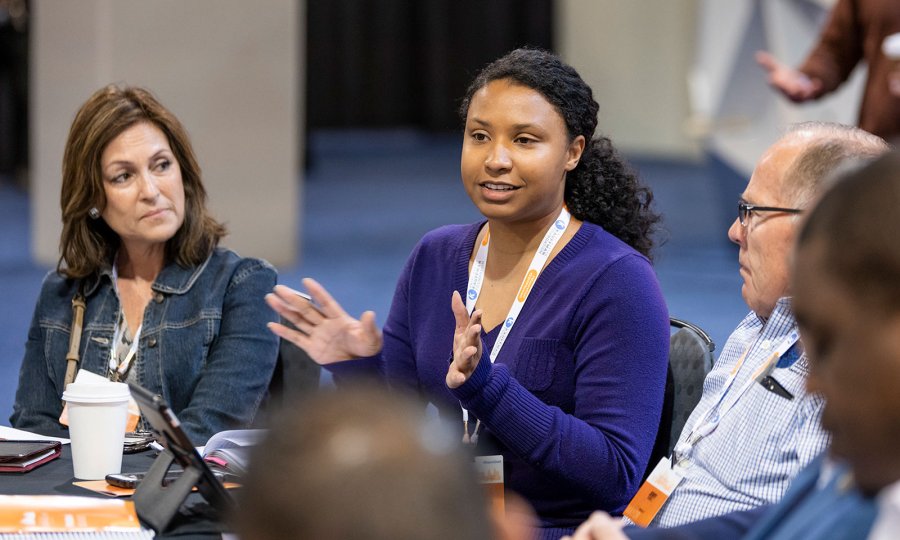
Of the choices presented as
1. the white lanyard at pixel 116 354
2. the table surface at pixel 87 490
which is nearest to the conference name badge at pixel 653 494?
the table surface at pixel 87 490

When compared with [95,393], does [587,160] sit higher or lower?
higher

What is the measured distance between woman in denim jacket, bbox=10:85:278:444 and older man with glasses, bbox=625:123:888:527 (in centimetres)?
100

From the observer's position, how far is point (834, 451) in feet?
3.64

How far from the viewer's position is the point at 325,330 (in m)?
2.21

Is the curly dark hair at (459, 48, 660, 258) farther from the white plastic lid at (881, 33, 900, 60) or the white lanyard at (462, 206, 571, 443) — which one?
the white plastic lid at (881, 33, 900, 60)

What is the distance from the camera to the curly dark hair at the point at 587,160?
2451 mm

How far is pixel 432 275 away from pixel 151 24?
463 cm

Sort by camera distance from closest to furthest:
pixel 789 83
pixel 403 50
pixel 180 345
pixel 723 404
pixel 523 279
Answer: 1. pixel 723 404
2. pixel 523 279
3. pixel 180 345
4. pixel 789 83
5. pixel 403 50

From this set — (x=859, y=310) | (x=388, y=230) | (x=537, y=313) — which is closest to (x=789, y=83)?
(x=537, y=313)

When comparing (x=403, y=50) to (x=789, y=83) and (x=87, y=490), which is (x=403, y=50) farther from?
(x=87, y=490)

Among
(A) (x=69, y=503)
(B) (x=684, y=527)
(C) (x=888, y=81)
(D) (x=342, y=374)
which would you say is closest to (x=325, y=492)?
(B) (x=684, y=527)

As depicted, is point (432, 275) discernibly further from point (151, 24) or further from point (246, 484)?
point (151, 24)

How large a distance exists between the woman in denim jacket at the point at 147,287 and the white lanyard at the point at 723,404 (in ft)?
3.33

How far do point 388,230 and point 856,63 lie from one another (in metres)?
4.82
